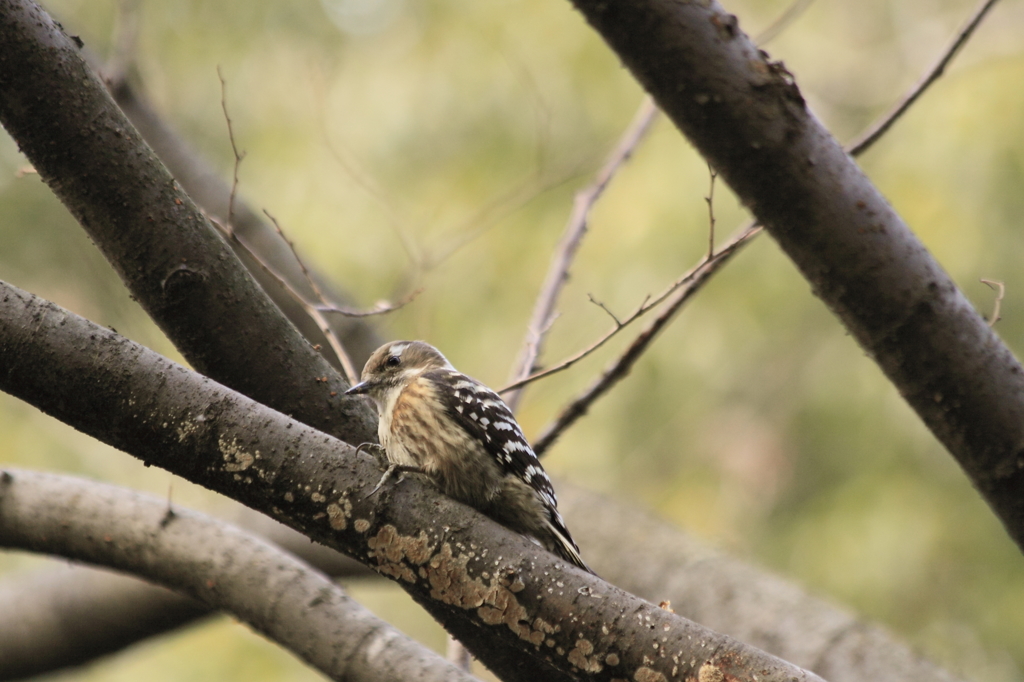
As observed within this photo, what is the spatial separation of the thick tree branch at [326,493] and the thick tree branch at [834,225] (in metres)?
0.84

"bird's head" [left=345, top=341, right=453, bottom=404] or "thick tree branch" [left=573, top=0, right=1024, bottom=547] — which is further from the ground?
"bird's head" [left=345, top=341, right=453, bottom=404]

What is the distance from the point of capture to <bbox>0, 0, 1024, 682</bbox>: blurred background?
5457 mm

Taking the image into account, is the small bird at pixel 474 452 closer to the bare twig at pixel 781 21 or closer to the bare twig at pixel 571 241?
the bare twig at pixel 571 241

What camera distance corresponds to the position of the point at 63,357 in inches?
71.5

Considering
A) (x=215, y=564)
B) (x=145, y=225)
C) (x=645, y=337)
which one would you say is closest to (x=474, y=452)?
(x=645, y=337)

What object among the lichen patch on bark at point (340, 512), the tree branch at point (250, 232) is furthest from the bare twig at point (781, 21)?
the lichen patch on bark at point (340, 512)

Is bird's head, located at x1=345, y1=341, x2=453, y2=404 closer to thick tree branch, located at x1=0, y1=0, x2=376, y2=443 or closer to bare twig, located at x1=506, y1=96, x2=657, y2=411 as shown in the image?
bare twig, located at x1=506, y1=96, x2=657, y2=411

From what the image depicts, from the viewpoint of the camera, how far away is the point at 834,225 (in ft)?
6.54

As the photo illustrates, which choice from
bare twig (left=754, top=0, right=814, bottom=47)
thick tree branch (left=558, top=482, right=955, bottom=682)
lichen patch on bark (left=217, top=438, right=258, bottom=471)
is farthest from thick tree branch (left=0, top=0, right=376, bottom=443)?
bare twig (left=754, top=0, right=814, bottom=47)

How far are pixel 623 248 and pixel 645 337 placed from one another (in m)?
3.06

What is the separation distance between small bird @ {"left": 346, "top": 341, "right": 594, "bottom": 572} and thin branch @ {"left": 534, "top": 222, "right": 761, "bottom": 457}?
139mm

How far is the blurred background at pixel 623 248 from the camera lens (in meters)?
5.46

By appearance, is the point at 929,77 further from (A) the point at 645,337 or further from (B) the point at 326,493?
(B) the point at 326,493

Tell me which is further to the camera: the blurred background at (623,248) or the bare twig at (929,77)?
the blurred background at (623,248)
